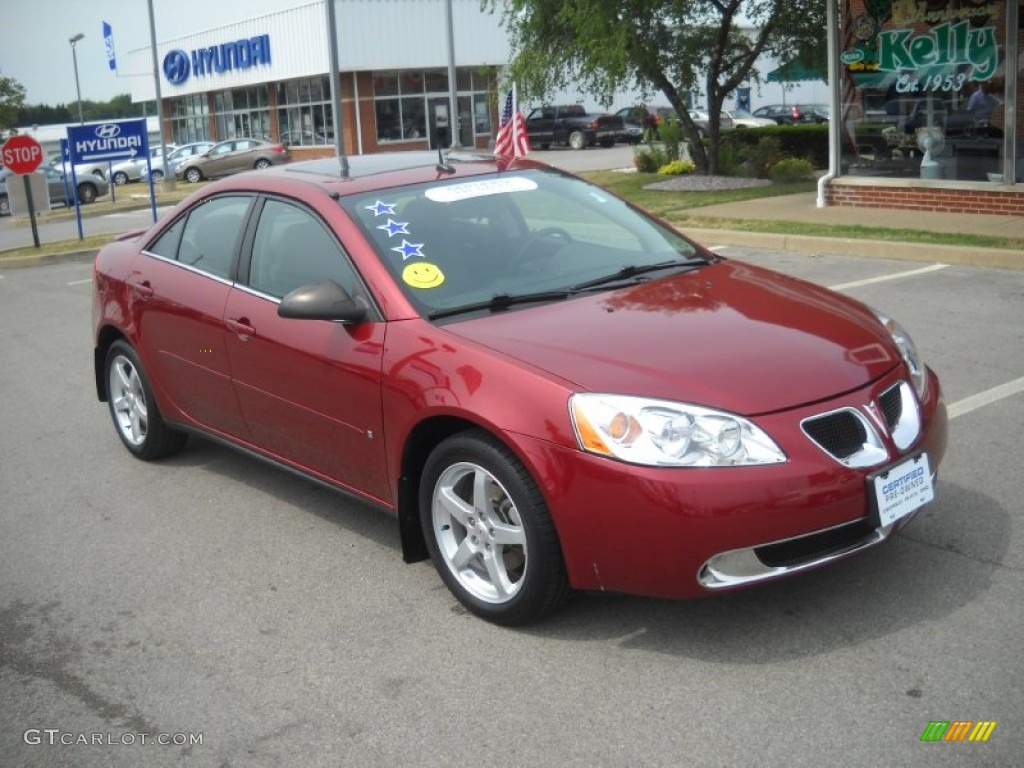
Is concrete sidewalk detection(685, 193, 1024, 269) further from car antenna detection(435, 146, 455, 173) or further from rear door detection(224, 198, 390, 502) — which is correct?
rear door detection(224, 198, 390, 502)

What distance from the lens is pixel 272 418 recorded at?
202 inches

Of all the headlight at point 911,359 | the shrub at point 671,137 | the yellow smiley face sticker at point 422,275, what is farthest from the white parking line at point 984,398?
the shrub at point 671,137

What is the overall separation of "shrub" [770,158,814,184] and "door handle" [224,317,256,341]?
663 inches

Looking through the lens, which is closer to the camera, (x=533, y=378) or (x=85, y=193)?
(x=533, y=378)

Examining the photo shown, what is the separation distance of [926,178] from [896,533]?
11.6 m

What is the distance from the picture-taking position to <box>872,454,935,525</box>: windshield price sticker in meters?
3.79

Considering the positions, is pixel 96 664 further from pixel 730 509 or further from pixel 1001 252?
pixel 1001 252

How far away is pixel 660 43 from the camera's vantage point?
788 inches

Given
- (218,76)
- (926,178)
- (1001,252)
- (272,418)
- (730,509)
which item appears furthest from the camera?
(218,76)

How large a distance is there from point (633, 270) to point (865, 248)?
7900 mm

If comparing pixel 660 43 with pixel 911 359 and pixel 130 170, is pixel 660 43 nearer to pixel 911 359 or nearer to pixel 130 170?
pixel 911 359

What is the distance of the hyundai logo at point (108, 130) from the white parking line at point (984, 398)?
688 inches

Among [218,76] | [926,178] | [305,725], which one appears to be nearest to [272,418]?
[305,725]

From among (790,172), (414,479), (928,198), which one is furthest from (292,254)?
(790,172)
